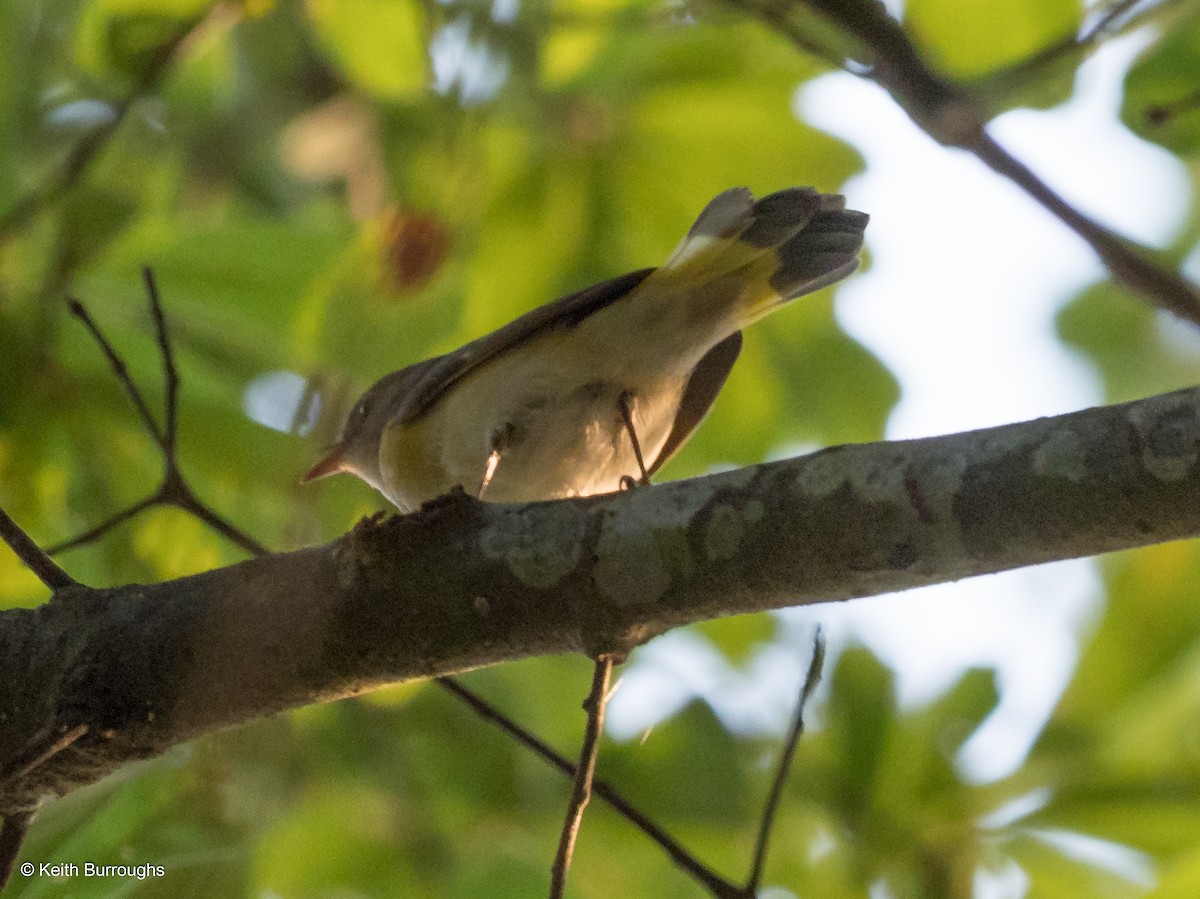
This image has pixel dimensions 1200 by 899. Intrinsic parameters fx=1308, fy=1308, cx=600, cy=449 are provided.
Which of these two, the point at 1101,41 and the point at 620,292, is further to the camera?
the point at 620,292

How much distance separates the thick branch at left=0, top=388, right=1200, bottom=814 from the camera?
1615 millimetres

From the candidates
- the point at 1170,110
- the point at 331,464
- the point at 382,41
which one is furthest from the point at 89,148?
the point at 1170,110

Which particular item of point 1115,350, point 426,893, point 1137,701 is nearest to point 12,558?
point 426,893

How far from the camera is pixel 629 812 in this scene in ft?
7.25

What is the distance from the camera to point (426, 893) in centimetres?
354

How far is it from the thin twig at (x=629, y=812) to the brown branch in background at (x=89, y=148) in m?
1.53

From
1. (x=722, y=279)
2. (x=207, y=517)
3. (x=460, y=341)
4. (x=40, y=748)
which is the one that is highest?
(x=722, y=279)

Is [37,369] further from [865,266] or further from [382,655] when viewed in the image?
[865,266]

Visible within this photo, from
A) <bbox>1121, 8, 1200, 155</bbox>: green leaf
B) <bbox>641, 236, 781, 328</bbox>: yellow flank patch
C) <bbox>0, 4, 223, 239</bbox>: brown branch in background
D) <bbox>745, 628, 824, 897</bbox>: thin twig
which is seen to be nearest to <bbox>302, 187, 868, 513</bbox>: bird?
<bbox>641, 236, 781, 328</bbox>: yellow flank patch

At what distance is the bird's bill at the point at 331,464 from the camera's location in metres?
3.51

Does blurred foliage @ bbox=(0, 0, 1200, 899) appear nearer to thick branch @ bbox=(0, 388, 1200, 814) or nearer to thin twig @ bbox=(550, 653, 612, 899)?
thick branch @ bbox=(0, 388, 1200, 814)

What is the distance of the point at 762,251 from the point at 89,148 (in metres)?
1.63

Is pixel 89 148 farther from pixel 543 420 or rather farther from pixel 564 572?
pixel 564 572

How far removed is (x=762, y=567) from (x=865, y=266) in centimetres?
203
